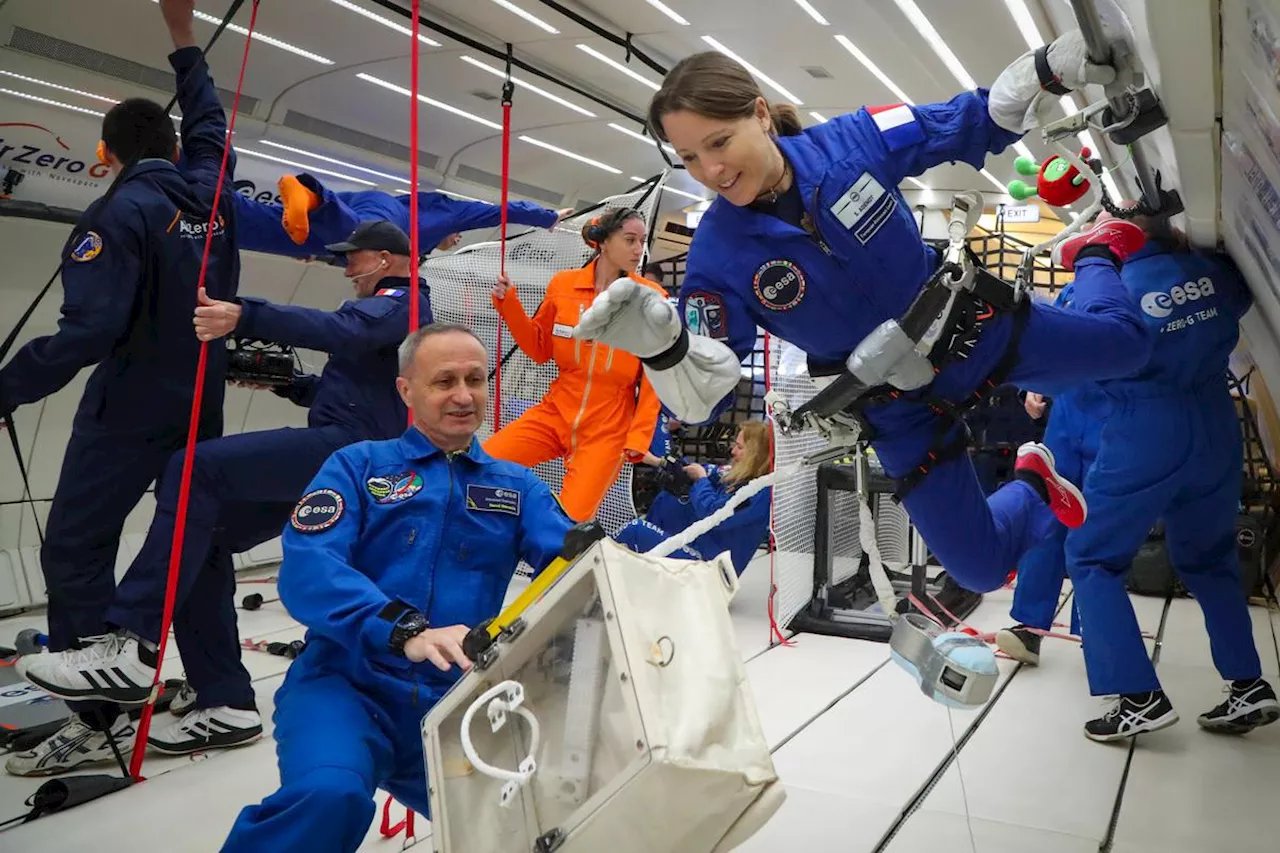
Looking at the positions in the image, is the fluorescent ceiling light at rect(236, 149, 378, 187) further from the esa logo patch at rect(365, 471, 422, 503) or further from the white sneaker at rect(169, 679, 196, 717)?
the esa logo patch at rect(365, 471, 422, 503)

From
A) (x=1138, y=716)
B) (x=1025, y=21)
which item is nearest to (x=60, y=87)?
(x=1138, y=716)

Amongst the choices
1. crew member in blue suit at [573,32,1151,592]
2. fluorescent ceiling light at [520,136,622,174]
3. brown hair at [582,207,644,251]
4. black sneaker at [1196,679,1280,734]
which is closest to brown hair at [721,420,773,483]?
brown hair at [582,207,644,251]

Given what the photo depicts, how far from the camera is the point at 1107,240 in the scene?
3477mm

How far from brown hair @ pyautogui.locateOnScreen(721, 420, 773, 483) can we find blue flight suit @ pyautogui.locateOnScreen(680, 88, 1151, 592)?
113 inches

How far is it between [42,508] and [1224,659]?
628 centimetres

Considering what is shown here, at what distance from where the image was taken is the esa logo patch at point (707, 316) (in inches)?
102

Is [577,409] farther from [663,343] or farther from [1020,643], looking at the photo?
[663,343]

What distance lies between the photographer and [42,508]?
20.6 feet

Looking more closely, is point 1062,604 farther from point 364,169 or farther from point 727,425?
point 364,169

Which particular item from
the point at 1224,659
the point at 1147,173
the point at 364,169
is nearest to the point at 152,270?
the point at 1147,173

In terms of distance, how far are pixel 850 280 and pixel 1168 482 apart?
1.78 m

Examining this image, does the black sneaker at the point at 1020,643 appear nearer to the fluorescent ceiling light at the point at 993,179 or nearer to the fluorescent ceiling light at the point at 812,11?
the fluorescent ceiling light at the point at 812,11

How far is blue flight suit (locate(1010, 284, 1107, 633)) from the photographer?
4.29m

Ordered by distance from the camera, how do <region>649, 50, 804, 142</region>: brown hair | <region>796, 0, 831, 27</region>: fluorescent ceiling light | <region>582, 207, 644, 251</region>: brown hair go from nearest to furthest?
<region>649, 50, 804, 142</region>: brown hair, <region>582, 207, 644, 251</region>: brown hair, <region>796, 0, 831, 27</region>: fluorescent ceiling light
